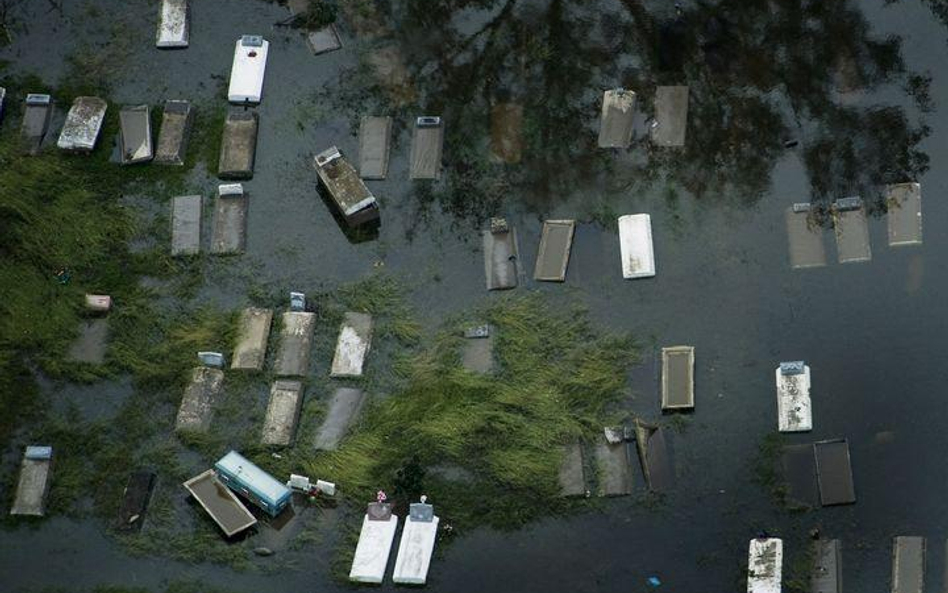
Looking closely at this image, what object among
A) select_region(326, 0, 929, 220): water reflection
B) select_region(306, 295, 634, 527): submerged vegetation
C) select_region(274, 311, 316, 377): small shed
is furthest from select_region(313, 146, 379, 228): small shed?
select_region(306, 295, 634, 527): submerged vegetation

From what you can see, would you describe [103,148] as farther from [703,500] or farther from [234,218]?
[703,500]

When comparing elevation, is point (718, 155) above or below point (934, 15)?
below

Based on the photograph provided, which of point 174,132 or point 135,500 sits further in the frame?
point 174,132

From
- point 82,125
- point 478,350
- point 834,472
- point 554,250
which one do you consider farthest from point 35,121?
point 834,472

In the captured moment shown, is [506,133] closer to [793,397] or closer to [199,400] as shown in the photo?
[793,397]

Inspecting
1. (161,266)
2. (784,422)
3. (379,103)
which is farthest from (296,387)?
(784,422)

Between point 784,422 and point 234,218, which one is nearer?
point 784,422

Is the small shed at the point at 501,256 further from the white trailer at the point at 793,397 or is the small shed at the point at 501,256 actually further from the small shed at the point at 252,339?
the white trailer at the point at 793,397

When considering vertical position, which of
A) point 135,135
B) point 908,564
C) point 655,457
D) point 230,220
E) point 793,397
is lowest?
point 908,564
